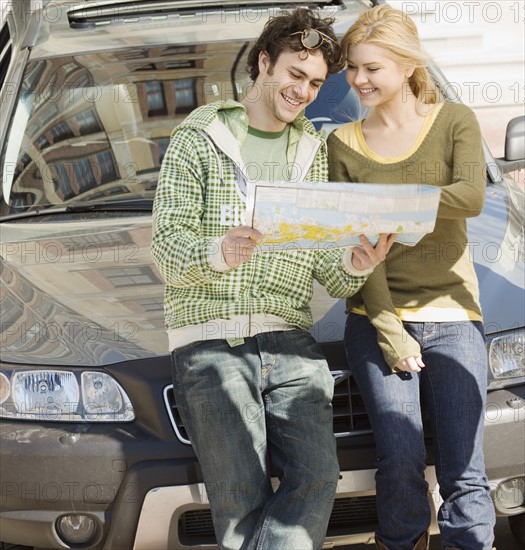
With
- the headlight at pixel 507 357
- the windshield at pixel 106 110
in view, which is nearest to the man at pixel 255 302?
the headlight at pixel 507 357

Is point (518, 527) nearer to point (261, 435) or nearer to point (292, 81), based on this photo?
point (261, 435)

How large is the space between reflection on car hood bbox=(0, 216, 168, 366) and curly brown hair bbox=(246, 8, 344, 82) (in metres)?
0.83

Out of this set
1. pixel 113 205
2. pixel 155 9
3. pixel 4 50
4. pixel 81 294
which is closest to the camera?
pixel 81 294

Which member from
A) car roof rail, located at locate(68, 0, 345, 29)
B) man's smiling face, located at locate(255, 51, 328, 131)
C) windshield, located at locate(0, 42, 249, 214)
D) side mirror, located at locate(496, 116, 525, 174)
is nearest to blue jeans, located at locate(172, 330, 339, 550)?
man's smiling face, located at locate(255, 51, 328, 131)

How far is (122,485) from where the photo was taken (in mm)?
3277

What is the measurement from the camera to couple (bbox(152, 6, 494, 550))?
125 inches

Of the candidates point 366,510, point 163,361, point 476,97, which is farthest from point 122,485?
point 476,97

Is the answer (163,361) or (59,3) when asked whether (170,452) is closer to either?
(163,361)

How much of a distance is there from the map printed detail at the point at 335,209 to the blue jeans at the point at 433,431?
0.56m

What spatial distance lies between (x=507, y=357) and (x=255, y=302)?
31.0 inches

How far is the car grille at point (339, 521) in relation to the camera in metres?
3.39

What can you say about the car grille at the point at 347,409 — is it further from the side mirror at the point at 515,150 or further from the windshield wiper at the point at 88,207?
the side mirror at the point at 515,150

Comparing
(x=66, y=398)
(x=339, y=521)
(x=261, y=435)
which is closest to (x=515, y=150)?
(x=339, y=521)

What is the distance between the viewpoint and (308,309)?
348cm
